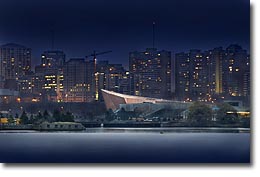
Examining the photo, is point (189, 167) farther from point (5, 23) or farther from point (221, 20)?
point (5, 23)

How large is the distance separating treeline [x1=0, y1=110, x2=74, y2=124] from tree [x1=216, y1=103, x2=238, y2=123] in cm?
145

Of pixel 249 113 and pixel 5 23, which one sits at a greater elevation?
pixel 5 23

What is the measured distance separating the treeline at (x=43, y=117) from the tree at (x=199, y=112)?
3.86 ft

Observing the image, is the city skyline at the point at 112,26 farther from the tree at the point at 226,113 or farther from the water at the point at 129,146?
the water at the point at 129,146

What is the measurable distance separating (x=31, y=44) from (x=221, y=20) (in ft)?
6.13

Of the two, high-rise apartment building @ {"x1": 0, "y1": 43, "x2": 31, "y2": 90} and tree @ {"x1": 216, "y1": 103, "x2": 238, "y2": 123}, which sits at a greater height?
high-rise apartment building @ {"x1": 0, "y1": 43, "x2": 31, "y2": 90}

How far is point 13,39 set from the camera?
21.6ft

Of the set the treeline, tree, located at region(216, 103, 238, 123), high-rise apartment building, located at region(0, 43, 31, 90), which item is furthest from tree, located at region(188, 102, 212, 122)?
high-rise apartment building, located at region(0, 43, 31, 90)

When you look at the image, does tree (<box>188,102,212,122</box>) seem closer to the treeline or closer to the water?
the water

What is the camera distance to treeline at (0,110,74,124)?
21.7 ft

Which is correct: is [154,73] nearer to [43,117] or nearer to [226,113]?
[226,113]

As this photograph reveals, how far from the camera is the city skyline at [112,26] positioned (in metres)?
6.58
